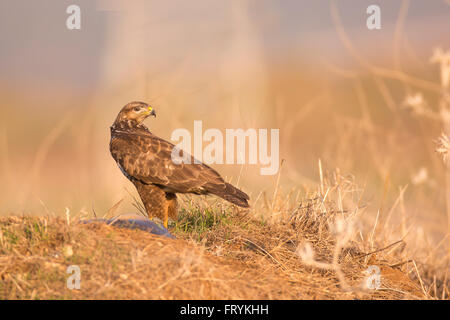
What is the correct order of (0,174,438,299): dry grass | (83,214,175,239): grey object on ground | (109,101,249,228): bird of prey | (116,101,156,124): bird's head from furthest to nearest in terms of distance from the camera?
(116,101,156,124): bird's head, (109,101,249,228): bird of prey, (83,214,175,239): grey object on ground, (0,174,438,299): dry grass

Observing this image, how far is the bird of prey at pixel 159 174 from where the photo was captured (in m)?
5.68

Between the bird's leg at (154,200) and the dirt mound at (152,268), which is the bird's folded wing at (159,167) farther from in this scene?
the dirt mound at (152,268)

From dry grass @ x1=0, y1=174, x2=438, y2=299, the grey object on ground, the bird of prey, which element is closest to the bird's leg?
the bird of prey

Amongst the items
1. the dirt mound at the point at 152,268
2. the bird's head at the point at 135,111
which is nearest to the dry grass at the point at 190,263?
the dirt mound at the point at 152,268

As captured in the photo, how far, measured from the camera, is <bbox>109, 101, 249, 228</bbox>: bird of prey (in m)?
5.68

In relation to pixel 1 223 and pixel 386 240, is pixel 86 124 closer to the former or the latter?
pixel 1 223

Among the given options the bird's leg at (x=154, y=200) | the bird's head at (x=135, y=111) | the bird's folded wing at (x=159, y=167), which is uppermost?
the bird's head at (x=135, y=111)

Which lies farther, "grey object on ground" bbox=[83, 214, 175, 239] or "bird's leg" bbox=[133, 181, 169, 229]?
"bird's leg" bbox=[133, 181, 169, 229]

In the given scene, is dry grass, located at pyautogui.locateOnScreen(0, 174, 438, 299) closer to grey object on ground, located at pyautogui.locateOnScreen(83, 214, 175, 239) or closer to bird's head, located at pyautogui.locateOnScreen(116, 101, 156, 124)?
grey object on ground, located at pyautogui.locateOnScreen(83, 214, 175, 239)

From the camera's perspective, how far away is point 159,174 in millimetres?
5832

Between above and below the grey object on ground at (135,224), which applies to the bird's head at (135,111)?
above
